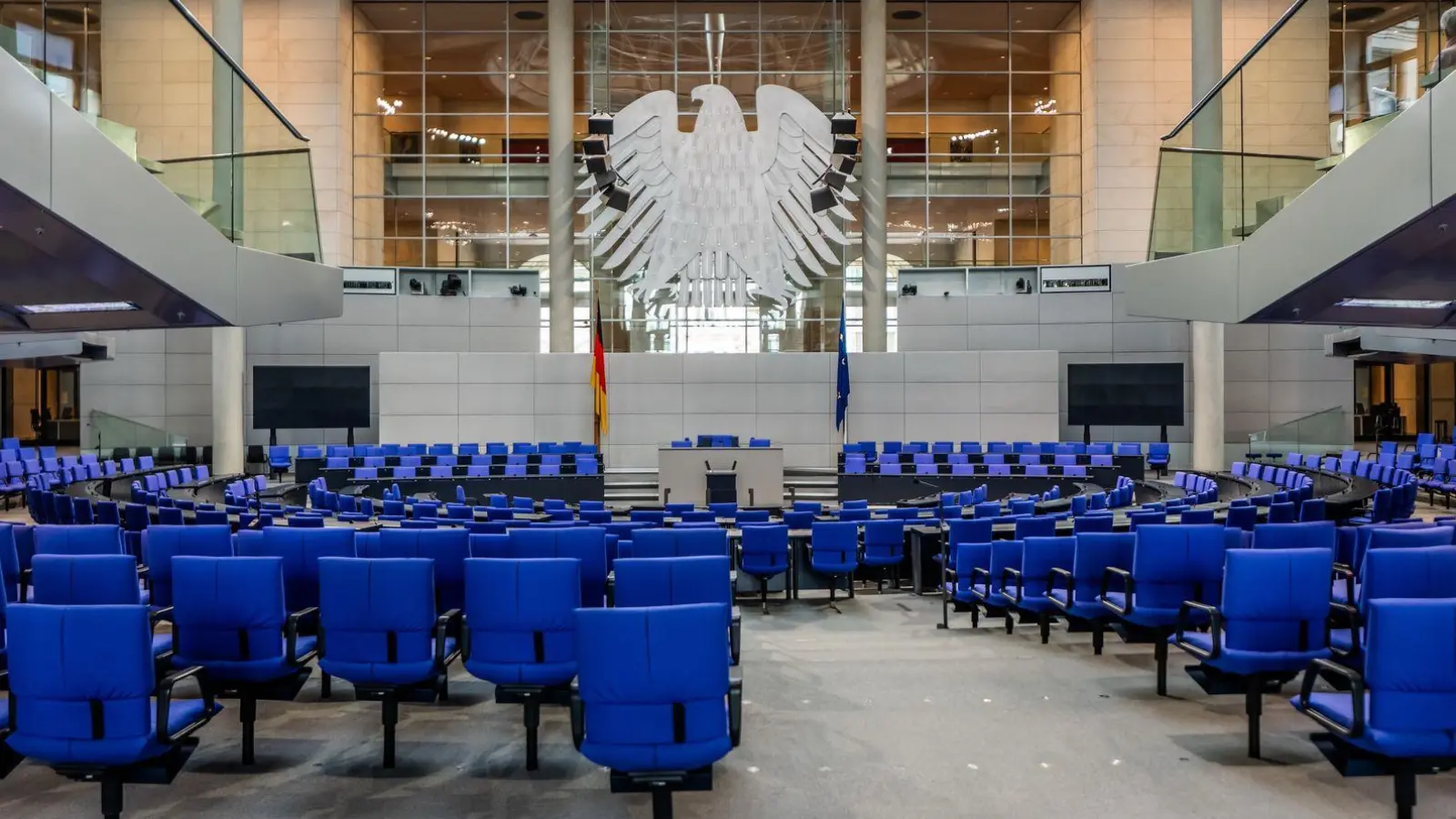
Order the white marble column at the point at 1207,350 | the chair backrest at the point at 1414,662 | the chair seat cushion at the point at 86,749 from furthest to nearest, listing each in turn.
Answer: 1. the white marble column at the point at 1207,350
2. the chair seat cushion at the point at 86,749
3. the chair backrest at the point at 1414,662

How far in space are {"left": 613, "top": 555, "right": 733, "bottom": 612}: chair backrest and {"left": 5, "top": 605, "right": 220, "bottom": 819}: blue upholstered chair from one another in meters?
1.99

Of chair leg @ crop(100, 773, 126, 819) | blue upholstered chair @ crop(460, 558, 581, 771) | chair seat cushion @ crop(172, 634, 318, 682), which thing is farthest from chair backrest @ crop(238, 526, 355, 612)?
chair leg @ crop(100, 773, 126, 819)

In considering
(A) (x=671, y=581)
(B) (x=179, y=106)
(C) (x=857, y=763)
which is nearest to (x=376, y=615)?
(A) (x=671, y=581)

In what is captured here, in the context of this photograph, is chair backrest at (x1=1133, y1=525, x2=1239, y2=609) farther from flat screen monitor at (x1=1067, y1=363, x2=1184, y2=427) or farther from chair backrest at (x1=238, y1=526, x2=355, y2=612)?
flat screen monitor at (x1=1067, y1=363, x2=1184, y2=427)

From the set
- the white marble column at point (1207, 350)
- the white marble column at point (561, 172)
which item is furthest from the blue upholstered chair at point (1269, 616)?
the white marble column at point (561, 172)

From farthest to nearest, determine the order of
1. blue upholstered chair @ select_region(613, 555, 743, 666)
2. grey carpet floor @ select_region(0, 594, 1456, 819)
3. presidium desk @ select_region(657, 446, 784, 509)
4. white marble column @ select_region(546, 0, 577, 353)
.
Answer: white marble column @ select_region(546, 0, 577, 353) → presidium desk @ select_region(657, 446, 784, 509) → blue upholstered chair @ select_region(613, 555, 743, 666) → grey carpet floor @ select_region(0, 594, 1456, 819)

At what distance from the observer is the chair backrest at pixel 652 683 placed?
349 cm

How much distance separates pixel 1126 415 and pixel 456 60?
63.5 ft

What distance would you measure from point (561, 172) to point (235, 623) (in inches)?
828

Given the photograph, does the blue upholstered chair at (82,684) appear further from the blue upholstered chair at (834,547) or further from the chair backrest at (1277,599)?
the blue upholstered chair at (834,547)

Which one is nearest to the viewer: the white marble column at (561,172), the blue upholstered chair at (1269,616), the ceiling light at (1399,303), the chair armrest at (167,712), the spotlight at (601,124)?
the chair armrest at (167,712)

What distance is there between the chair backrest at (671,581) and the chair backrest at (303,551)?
183 centimetres

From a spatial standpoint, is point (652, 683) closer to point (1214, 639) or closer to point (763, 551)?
point (1214, 639)

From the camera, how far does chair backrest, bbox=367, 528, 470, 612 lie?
225 inches
